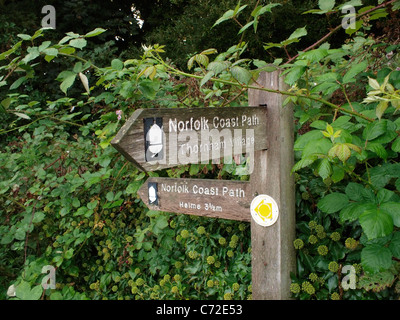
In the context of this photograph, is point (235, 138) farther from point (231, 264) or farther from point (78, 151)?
point (78, 151)

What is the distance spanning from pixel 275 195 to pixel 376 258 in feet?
1.73

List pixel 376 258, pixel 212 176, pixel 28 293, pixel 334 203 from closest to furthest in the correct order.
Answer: pixel 376 258 < pixel 334 203 < pixel 28 293 < pixel 212 176

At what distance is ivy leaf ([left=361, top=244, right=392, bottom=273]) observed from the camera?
1200 millimetres

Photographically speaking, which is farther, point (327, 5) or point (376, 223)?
point (327, 5)

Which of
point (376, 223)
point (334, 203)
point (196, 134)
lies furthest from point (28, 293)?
point (376, 223)

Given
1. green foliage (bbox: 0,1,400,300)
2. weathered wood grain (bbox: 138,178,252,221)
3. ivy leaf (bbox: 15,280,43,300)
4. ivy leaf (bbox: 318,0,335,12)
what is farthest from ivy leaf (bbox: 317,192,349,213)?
ivy leaf (bbox: 15,280,43,300)

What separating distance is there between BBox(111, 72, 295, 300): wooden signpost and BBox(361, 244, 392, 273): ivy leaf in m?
0.46

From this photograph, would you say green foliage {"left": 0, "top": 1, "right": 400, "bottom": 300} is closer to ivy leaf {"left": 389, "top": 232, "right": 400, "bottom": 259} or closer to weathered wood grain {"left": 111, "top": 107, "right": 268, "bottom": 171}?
ivy leaf {"left": 389, "top": 232, "right": 400, "bottom": 259}

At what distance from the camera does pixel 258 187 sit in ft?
5.44

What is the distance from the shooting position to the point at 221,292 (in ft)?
6.83

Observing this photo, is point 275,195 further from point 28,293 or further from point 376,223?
point 28,293

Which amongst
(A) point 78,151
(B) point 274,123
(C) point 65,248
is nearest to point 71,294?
(C) point 65,248

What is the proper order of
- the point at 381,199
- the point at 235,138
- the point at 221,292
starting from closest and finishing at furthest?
1. the point at 381,199
2. the point at 235,138
3. the point at 221,292

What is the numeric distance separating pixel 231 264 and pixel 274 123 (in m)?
0.94
